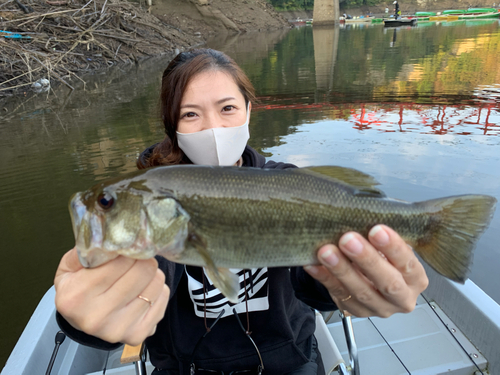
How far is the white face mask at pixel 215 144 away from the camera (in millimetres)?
2805

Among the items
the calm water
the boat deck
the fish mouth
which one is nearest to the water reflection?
the calm water

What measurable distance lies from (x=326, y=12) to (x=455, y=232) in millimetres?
85612

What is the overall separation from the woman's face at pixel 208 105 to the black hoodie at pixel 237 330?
1.21 metres

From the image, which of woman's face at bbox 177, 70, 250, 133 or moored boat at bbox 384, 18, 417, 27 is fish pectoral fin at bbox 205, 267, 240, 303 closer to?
woman's face at bbox 177, 70, 250, 133

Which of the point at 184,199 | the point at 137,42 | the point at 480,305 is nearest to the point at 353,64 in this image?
the point at 137,42

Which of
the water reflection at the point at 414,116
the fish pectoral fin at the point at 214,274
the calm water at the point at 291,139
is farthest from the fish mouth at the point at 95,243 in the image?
the water reflection at the point at 414,116

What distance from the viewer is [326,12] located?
75750 mm

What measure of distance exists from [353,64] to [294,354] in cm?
2486

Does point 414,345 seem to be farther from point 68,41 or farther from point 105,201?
point 68,41

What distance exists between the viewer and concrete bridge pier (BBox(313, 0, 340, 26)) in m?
74.1

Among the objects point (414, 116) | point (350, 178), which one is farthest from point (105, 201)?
point (414, 116)

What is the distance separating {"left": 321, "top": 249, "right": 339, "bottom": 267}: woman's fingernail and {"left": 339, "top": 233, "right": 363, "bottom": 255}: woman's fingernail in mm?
74

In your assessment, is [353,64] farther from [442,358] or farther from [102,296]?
[102,296]

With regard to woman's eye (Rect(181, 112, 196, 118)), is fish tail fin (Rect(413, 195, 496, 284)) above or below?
below
